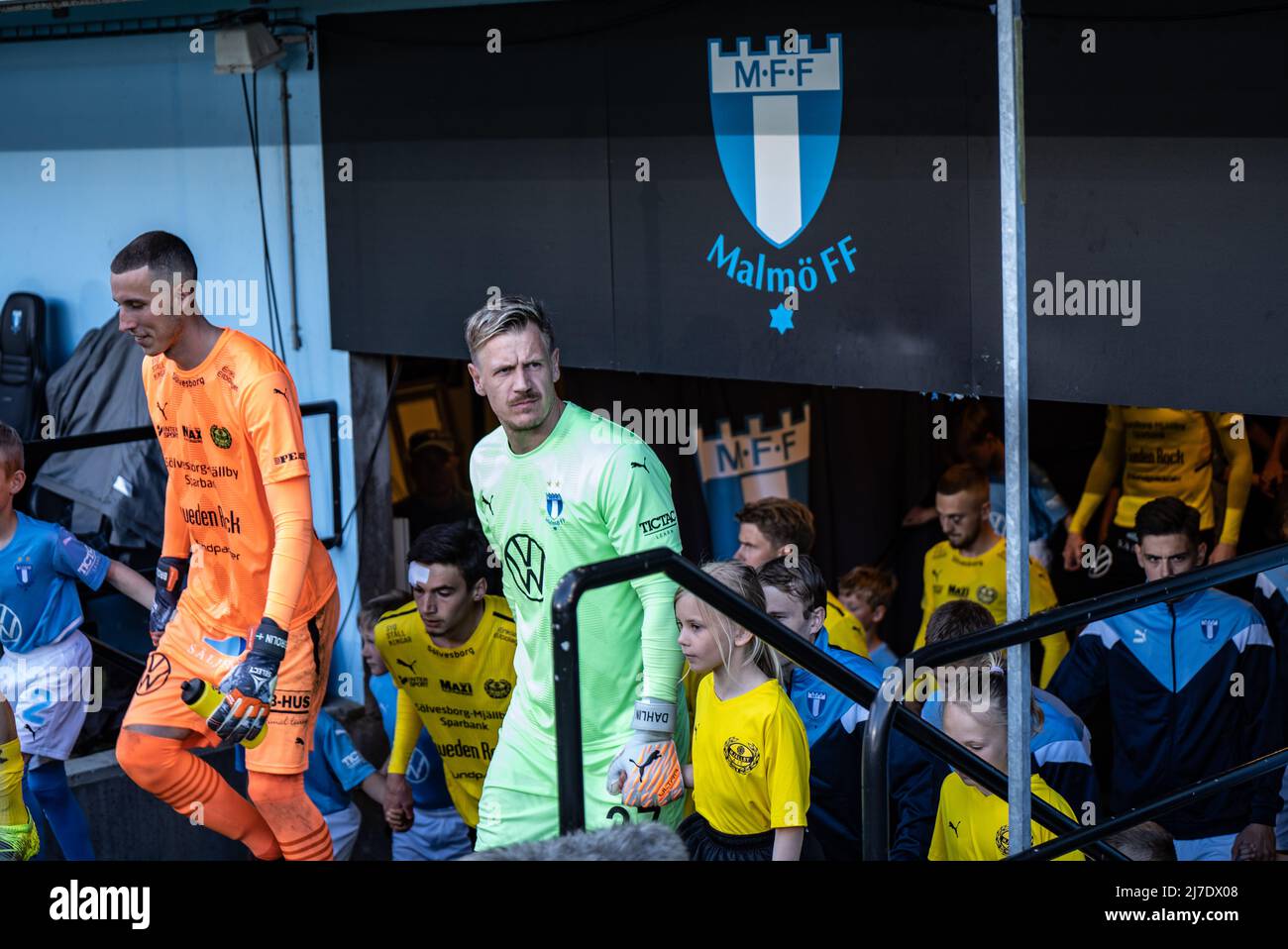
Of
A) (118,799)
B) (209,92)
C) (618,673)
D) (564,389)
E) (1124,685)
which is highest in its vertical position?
(209,92)

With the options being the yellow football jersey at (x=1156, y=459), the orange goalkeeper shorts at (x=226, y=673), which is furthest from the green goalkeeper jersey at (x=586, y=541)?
the yellow football jersey at (x=1156, y=459)

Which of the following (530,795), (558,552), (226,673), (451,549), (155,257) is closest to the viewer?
(558,552)

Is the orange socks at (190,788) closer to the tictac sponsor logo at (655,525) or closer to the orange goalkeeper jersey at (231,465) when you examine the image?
the orange goalkeeper jersey at (231,465)

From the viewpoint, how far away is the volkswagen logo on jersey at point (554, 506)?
4.44 metres

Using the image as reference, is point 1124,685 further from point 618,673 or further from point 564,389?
point 564,389

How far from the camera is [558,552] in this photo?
4469mm

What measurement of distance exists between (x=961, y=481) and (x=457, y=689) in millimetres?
2154

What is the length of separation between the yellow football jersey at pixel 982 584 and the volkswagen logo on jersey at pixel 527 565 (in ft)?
8.40

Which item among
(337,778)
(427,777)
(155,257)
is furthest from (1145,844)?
(155,257)

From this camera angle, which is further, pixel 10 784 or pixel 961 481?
pixel 961 481

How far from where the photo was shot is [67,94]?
787cm

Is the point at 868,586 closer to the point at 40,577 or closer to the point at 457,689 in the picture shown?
the point at 457,689
